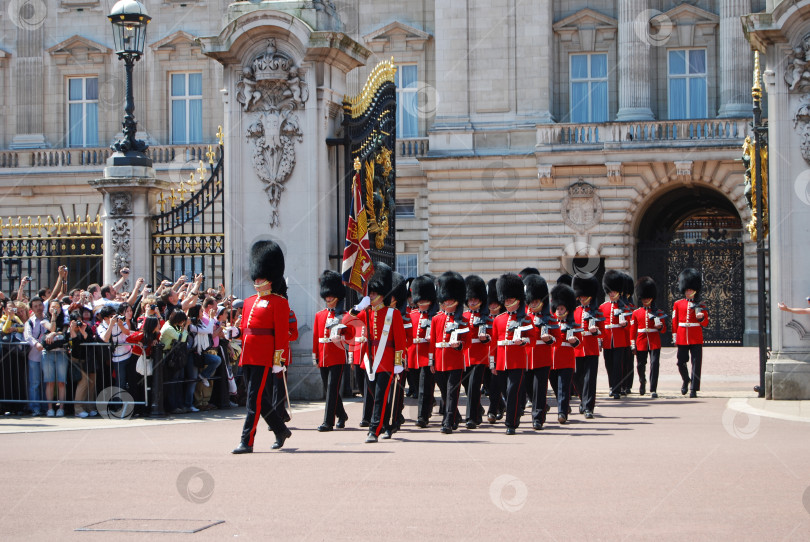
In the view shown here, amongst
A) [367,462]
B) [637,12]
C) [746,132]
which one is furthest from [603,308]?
[637,12]

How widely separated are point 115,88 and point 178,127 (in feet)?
6.95

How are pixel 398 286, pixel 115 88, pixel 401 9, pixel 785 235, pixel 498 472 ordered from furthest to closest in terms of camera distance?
pixel 115 88
pixel 401 9
pixel 785 235
pixel 398 286
pixel 498 472

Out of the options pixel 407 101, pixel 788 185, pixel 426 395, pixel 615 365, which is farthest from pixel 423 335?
pixel 407 101

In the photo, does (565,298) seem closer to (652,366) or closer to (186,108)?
(652,366)

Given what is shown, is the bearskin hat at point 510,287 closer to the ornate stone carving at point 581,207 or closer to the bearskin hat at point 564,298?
the bearskin hat at point 564,298

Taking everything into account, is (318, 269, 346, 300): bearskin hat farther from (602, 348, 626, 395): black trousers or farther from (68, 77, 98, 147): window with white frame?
(68, 77, 98, 147): window with white frame

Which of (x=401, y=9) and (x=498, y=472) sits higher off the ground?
(x=401, y=9)

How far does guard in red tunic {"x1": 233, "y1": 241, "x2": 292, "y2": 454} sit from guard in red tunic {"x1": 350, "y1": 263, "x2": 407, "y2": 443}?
3.19 feet

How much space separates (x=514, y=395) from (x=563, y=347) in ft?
4.02

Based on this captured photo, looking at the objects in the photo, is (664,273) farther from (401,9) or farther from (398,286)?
(398,286)

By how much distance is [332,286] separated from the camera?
12281mm

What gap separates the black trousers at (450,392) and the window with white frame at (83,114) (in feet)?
81.2

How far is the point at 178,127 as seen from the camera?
3444 cm

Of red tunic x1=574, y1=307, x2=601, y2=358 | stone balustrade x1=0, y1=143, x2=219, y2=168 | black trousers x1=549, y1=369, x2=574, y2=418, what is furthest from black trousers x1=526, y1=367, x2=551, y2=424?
stone balustrade x1=0, y1=143, x2=219, y2=168
